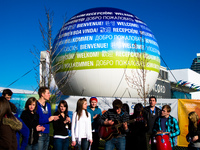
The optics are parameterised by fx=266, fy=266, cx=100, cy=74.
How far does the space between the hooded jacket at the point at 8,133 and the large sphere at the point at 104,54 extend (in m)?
7.12

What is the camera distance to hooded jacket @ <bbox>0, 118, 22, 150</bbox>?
3346mm

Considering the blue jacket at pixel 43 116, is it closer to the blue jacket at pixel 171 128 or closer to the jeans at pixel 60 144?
the jeans at pixel 60 144

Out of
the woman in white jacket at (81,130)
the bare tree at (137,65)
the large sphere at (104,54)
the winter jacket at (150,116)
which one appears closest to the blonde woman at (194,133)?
the winter jacket at (150,116)

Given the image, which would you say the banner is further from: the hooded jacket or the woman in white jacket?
the hooded jacket

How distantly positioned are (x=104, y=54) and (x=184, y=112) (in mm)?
3812

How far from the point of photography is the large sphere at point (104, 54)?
1072 centimetres

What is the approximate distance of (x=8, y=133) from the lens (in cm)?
340

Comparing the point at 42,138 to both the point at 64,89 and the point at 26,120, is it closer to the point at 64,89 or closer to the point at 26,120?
the point at 26,120

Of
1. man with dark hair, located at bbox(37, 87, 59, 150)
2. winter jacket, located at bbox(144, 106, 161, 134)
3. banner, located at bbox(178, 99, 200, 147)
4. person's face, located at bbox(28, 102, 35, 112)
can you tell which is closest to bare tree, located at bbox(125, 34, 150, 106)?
banner, located at bbox(178, 99, 200, 147)

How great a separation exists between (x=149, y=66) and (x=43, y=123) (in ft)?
23.3

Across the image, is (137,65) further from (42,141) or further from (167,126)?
(42,141)

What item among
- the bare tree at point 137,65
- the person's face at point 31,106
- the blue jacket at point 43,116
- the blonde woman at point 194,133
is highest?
the bare tree at point 137,65

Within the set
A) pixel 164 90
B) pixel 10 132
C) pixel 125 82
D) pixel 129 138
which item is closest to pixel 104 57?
pixel 125 82

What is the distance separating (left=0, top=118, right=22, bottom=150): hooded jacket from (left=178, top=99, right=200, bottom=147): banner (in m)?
6.43
